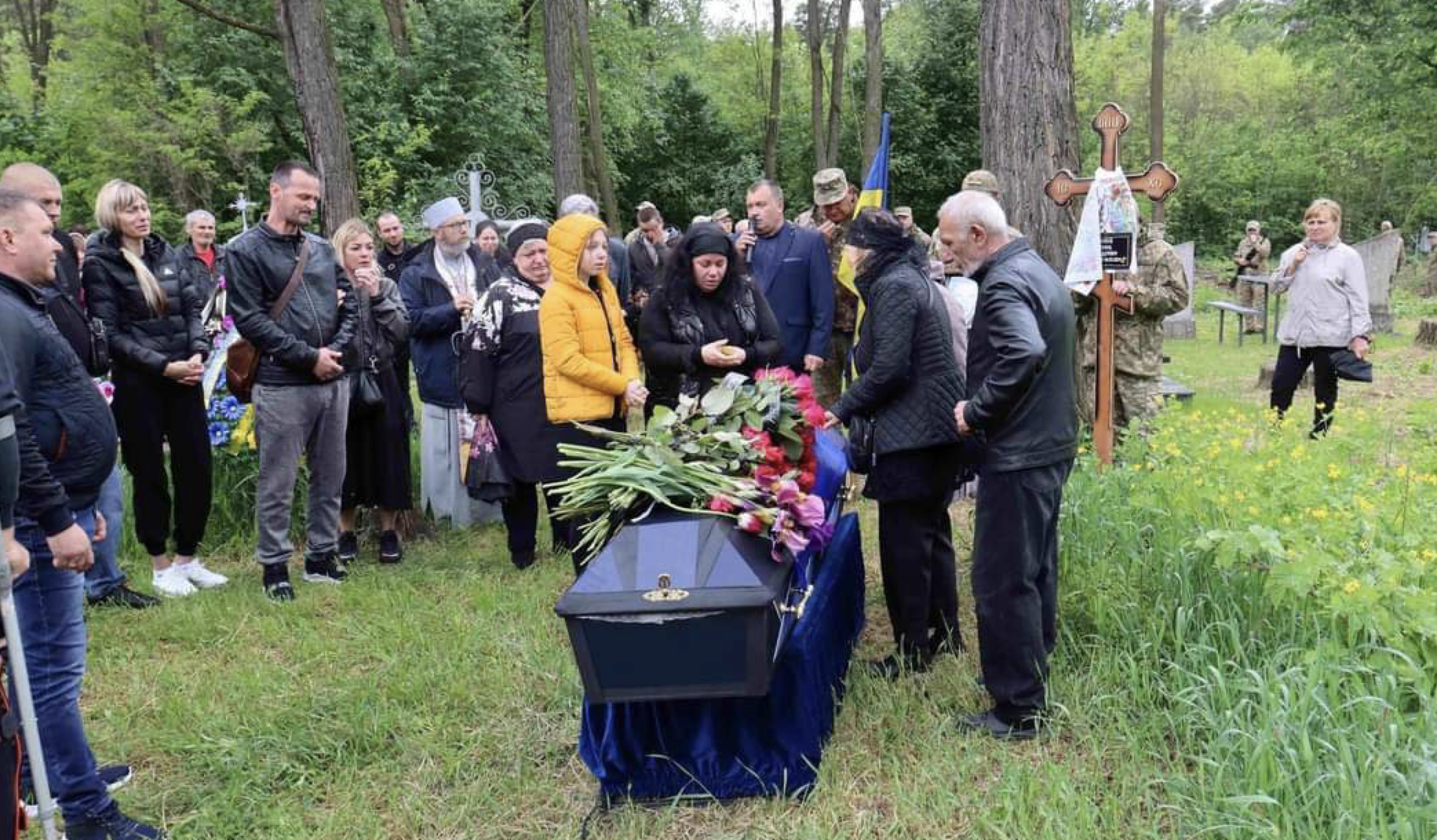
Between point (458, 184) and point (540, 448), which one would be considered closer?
point (540, 448)

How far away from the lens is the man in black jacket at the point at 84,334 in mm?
4160

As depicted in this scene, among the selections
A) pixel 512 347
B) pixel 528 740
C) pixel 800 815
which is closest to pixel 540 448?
pixel 512 347

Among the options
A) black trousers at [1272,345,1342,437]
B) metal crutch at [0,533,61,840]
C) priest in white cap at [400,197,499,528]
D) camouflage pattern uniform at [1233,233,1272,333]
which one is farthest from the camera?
camouflage pattern uniform at [1233,233,1272,333]

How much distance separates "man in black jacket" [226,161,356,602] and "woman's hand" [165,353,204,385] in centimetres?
35

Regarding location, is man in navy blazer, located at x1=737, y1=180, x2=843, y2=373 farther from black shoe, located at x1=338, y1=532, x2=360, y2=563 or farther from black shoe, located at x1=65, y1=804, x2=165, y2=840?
black shoe, located at x1=65, y1=804, x2=165, y2=840

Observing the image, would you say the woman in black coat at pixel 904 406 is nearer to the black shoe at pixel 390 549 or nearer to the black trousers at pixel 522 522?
the black trousers at pixel 522 522

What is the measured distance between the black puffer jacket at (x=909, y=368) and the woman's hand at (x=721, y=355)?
3.61ft

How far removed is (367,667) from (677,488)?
189 centimetres

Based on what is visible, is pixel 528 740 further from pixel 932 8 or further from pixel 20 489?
pixel 932 8

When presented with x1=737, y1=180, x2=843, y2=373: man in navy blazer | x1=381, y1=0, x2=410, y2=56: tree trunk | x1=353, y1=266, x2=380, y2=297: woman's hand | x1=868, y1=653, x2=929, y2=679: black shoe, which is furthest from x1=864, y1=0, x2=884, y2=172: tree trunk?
x1=868, y1=653, x2=929, y2=679: black shoe

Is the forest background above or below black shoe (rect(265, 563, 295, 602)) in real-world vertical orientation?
above

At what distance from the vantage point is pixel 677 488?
325 centimetres

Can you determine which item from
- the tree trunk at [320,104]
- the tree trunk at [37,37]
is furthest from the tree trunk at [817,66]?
the tree trunk at [37,37]

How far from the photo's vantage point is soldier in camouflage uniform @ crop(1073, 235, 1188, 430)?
19.6 feet
